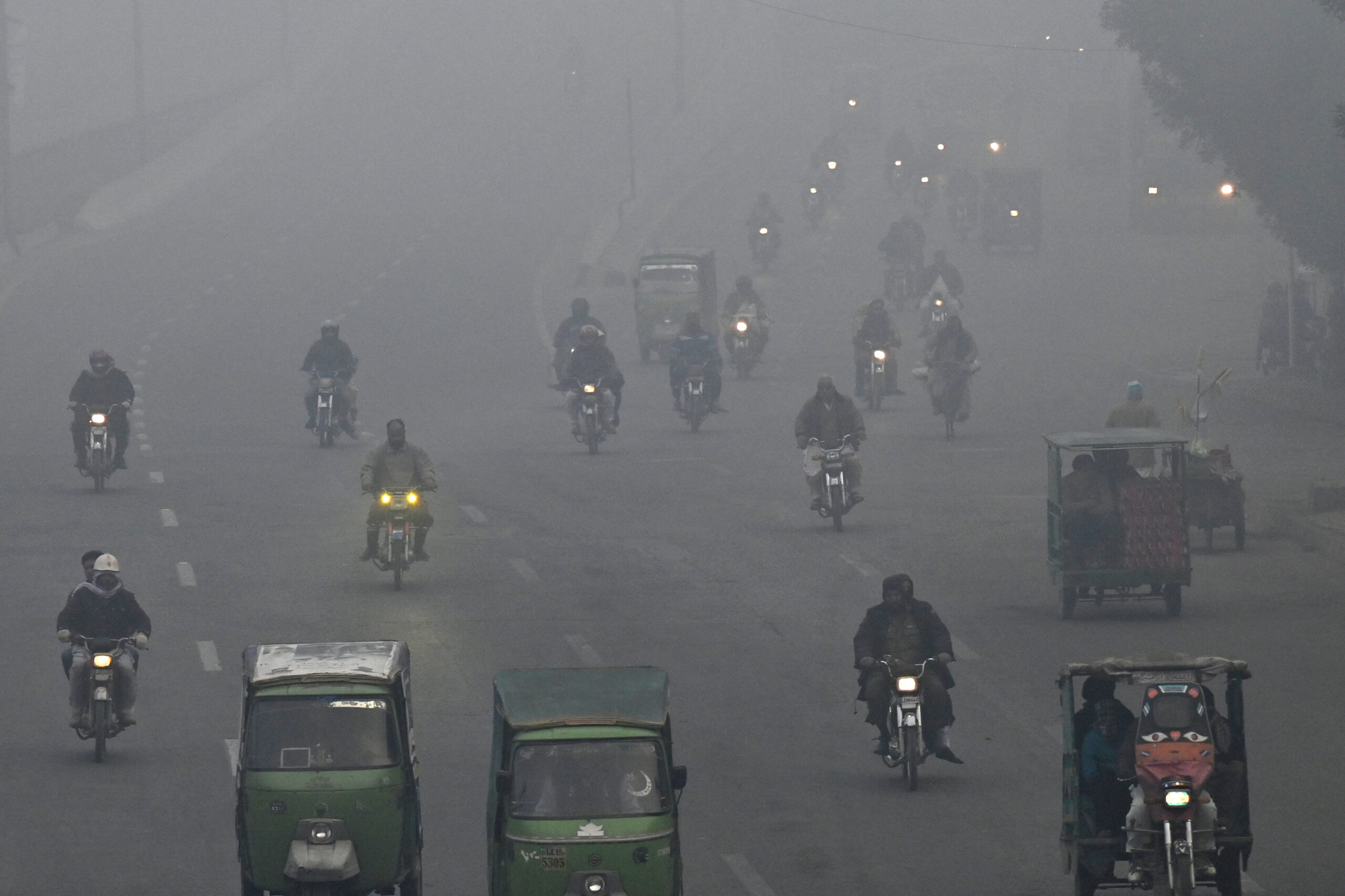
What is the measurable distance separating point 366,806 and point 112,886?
1.89 m

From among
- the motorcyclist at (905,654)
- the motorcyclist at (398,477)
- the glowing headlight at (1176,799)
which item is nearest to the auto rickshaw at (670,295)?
the motorcyclist at (398,477)

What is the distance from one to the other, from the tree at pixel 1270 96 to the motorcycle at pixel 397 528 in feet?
71.3

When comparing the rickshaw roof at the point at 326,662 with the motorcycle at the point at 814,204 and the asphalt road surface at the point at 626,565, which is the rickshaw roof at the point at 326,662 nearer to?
the asphalt road surface at the point at 626,565

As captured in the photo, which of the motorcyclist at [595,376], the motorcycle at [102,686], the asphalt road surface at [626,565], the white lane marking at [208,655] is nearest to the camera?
→ the asphalt road surface at [626,565]

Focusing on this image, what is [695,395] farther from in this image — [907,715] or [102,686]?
[907,715]

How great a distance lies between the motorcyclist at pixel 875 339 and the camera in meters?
37.7

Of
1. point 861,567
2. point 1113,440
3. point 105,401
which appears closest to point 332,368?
point 105,401

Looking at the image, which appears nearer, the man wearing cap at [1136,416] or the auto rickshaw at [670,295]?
the man wearing cap at [1136,416]

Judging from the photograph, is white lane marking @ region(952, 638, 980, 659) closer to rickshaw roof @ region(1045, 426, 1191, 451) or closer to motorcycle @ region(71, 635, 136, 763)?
rickshaw roof @ region(1045, 426, 1191, 451)

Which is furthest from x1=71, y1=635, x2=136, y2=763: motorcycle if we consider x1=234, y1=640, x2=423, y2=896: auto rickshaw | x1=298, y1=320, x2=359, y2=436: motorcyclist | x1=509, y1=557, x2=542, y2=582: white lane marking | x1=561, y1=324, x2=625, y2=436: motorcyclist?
x1=298, y1=320, x2=359, y2=436: motorcyclist

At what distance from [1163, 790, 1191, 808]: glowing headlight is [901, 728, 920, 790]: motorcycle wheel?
12.3 ft

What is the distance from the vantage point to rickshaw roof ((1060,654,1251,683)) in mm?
12258

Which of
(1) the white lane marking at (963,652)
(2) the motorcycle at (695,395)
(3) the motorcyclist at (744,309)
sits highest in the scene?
(3) the motorcyclist at (744,309)

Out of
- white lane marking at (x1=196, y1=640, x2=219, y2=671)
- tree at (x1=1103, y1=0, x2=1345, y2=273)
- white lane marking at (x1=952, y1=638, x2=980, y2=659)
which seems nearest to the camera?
white lane marking at (x1=196, y1=640, x2=219, y2=671)
